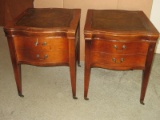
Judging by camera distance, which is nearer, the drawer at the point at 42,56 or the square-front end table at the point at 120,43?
the square-front end table at the point at 120,43

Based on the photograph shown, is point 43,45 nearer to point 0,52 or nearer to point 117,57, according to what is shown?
point 117,57

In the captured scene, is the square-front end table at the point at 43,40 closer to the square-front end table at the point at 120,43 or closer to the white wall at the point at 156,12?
the square-front end table at the point at 120,43

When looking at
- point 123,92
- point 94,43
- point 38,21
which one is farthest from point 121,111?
point 38,21

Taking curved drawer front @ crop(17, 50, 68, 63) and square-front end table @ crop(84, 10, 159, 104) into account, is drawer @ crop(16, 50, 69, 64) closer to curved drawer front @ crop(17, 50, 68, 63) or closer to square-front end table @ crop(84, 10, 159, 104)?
curved drawer front @ crop(17, 50, 68, 63)

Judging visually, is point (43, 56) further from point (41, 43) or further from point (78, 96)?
point (78, 96)

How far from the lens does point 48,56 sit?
4.23 feet

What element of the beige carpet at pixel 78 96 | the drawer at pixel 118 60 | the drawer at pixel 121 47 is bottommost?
the beige carpet at pixel 78 96

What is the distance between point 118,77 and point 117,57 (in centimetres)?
57

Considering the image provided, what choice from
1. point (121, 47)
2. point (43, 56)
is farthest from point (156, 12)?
point (43, 56)

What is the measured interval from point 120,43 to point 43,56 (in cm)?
56

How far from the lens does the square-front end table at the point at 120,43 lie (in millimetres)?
1159

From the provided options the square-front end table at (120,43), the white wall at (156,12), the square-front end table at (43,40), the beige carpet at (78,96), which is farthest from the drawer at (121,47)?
the white wall at (156,12)

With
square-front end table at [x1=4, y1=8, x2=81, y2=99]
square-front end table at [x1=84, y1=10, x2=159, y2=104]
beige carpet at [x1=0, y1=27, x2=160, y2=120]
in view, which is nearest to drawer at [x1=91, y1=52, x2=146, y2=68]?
square-front end table at [x1=84, y1=10, x2=159, y2=104]

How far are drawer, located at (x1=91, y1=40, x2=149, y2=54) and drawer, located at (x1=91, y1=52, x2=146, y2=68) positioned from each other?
33 mm
